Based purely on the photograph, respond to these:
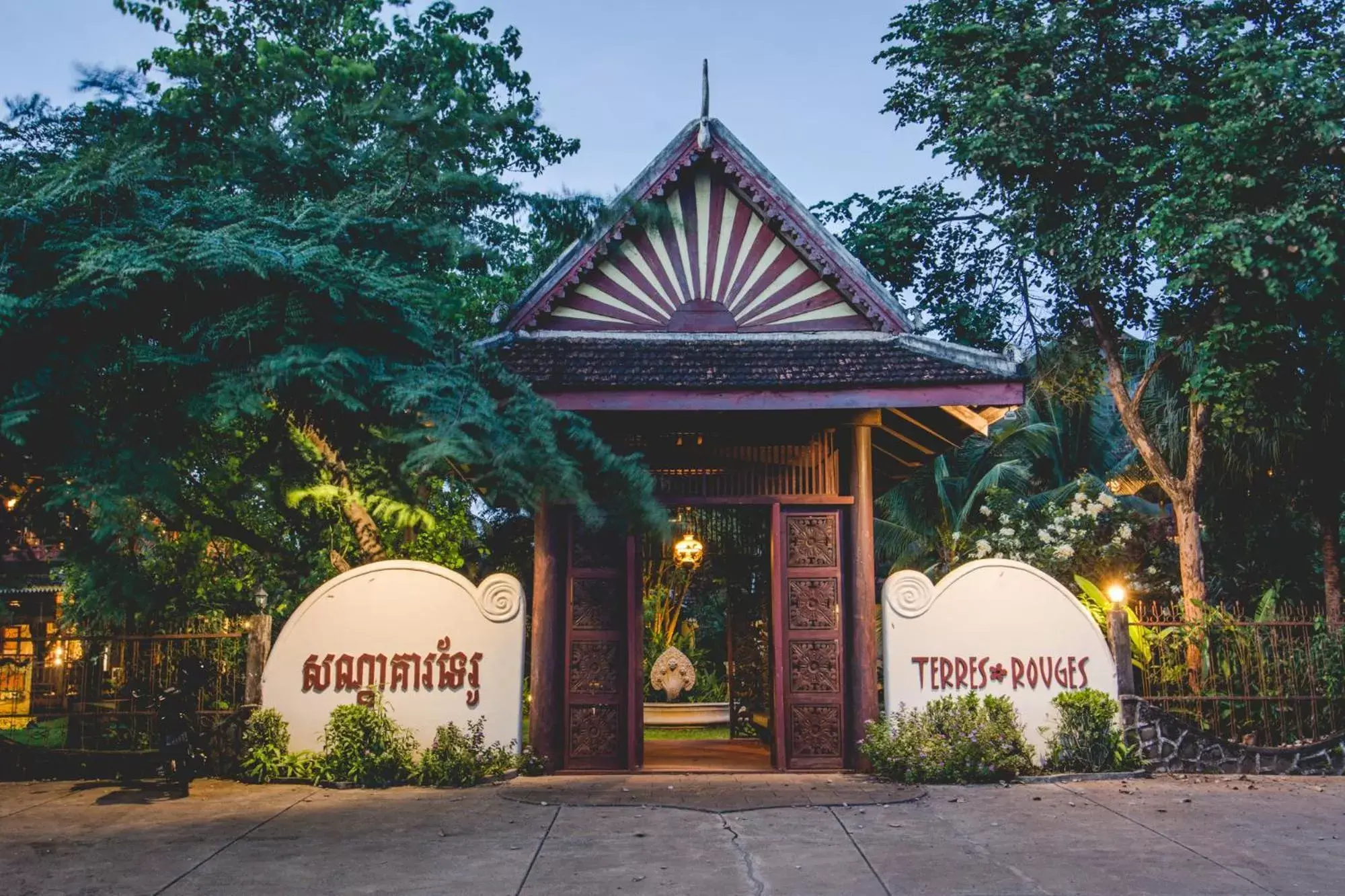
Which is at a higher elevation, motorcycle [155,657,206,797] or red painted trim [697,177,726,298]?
red painted trim [697,177,726,298]

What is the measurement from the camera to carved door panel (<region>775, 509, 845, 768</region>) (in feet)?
35.6

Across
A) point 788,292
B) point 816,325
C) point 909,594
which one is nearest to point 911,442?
point 816,325

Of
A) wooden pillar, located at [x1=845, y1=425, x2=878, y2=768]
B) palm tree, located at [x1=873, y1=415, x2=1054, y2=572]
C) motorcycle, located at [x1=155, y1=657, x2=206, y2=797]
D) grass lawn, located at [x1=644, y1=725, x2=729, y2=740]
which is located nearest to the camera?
motorcycle, located at [x1=155, y1=657, x2=206, y2=797]

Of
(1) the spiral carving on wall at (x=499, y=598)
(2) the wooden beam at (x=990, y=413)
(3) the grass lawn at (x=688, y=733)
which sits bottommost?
(3) the grass lawn at (x=688, y=733)

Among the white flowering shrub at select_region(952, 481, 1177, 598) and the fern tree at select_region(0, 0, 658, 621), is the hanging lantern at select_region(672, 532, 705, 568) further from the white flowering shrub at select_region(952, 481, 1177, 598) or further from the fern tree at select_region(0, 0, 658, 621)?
the fern tree at select_region(0, 0, 658, 621)

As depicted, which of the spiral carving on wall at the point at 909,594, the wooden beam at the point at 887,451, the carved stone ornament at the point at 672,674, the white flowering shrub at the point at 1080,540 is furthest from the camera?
the carved stone ornament at the point at 672,674

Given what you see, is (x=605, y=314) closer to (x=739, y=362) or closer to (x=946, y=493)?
(x=739, y=362)

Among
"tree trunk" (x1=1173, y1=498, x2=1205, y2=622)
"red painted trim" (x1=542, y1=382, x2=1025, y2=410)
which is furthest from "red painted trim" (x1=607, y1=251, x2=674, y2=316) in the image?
"tree trunk" (x1=1173, y1=498, x2=1205, y2=622)

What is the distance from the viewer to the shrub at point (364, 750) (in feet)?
32.8

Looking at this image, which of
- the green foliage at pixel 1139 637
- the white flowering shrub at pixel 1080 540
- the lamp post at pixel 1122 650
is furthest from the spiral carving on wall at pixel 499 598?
the white flowering shrub at pixel 1080 540

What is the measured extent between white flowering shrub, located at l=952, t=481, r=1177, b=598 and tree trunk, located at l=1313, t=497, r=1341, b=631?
2.75 m

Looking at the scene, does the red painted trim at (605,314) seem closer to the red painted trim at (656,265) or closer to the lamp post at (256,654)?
the red painted trim at (656,265)

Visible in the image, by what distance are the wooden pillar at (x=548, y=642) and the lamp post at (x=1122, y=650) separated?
5126 millimetres

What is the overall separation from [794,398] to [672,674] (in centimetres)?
1006
